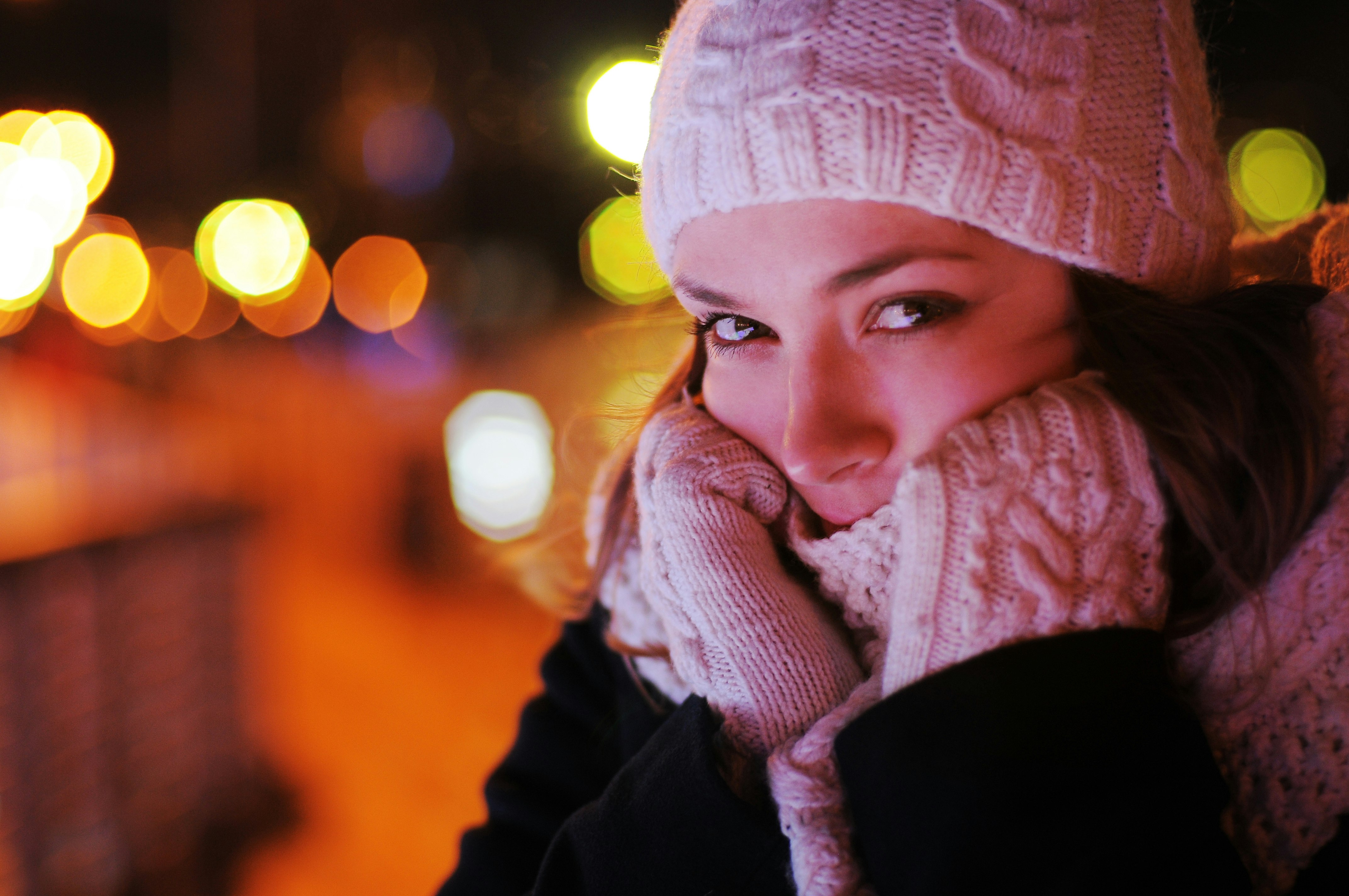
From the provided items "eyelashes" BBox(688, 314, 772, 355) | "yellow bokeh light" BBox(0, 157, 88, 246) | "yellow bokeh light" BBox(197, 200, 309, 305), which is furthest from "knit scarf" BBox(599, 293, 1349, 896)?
"yellow bokeh light" BBox(197, 200, 309, 305)

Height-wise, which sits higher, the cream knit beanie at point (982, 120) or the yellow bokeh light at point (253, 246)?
the yellow bokeh light at point (253, 246)

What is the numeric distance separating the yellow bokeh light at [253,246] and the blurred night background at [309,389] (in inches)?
1.9

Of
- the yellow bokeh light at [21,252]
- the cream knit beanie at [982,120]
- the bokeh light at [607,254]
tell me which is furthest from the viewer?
the bokeh light at [607,254]

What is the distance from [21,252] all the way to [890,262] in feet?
25.8

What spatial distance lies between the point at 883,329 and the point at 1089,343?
0.76 feet

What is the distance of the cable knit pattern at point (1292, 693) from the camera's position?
75cm

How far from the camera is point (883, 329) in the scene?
2.79 feet

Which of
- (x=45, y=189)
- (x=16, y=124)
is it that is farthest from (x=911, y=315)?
(x=45, y=189)

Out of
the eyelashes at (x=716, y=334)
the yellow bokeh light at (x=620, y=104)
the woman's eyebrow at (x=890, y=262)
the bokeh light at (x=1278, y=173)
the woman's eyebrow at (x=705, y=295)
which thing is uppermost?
the yellow bokeh light at (x=620, y=104)

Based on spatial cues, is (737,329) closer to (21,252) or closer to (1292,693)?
(1292,693)

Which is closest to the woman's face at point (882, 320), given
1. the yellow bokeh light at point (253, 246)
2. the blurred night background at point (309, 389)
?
the blurred night background at point (309, 389)

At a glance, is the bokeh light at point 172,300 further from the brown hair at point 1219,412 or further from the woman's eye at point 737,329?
the brown hair at point 1219,412

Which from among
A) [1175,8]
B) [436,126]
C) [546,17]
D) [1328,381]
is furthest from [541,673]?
[436,126]

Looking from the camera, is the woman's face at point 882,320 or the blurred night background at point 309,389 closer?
the woman's face at point 882,320
